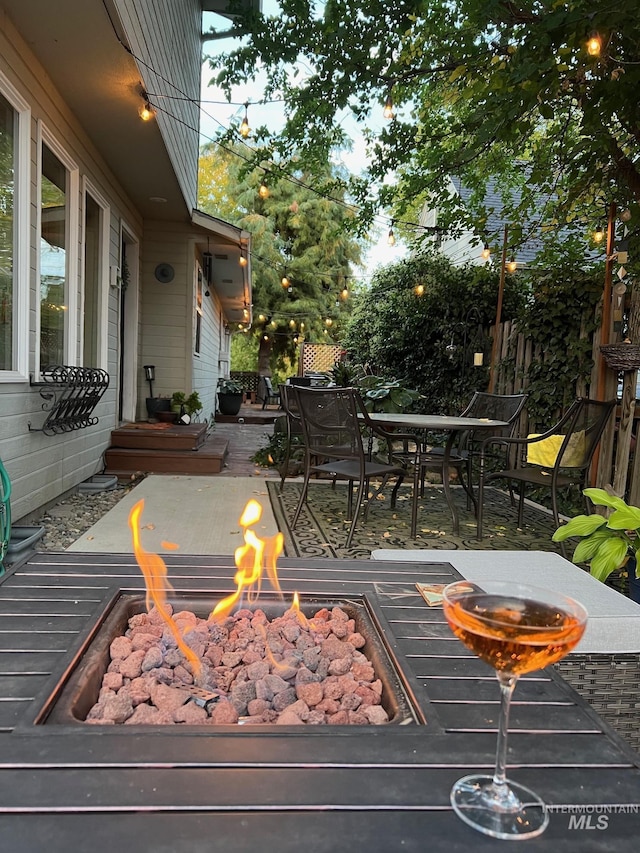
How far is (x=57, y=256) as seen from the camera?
422 cm

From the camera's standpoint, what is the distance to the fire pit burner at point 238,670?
99cm

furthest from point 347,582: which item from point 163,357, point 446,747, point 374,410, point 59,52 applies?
point 163,357

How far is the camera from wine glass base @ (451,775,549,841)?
67 centimetres

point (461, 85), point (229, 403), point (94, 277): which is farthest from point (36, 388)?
point (229, 403)

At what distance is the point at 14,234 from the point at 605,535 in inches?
138

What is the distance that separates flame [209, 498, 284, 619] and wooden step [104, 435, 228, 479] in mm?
4574

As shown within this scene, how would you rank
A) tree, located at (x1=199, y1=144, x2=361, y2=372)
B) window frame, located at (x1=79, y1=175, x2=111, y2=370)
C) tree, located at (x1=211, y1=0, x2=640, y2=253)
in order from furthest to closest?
1. tree, located at (x1=199, y1=144, x2=361, y2=372)
2. window frame, located at (x1=79, y1=175, x2=111, y2=370)
3. tree, located at (x1=211, y1=0, x2=640, y2=253)

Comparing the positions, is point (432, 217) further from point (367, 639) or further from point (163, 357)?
point (367, 639)

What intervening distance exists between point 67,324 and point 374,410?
10.6 ft

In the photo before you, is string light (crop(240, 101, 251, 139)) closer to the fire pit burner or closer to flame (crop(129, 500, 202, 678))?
flame (crop(129, 500, 202, 678))

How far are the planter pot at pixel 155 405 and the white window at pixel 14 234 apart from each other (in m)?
3.73

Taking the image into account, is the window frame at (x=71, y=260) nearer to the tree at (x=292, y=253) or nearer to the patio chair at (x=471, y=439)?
the patio chair at (x=471, y=439)

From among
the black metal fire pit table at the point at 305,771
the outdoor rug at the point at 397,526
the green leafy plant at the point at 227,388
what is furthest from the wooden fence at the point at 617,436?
the green leafy plant at the point at 227,388

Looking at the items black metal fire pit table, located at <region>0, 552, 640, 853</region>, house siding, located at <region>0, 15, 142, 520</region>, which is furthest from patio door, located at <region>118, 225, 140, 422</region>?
black metal fire pit table, located at <region>0, 552, 640, 853</region>
